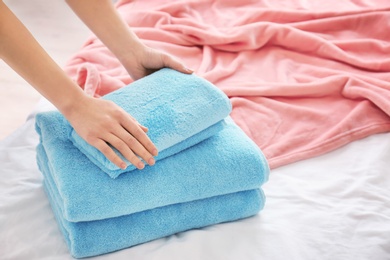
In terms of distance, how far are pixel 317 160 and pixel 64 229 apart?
537 mm

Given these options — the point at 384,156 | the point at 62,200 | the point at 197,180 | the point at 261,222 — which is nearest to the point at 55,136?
the point at 62,200

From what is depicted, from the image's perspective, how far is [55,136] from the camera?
3.36 feet

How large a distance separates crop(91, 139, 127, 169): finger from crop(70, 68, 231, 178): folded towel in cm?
1

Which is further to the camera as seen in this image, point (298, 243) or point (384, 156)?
point (384, 156)

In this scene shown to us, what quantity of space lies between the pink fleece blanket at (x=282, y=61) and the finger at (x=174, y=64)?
0.68 ft

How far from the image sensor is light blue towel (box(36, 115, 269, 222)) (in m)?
0.92

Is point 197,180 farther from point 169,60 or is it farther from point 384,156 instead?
point 384,156

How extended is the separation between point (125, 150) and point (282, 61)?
65cm

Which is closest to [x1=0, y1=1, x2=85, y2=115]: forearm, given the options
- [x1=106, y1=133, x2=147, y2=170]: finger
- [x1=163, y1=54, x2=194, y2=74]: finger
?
[x1=106, y1=133, x2=147, y2=170]: finger

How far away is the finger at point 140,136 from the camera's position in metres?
0.94

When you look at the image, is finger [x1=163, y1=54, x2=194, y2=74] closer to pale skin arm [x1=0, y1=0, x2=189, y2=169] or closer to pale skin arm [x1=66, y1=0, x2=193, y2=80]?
pale skin arm [x1=66, y1=0, x2=193, y2=80]

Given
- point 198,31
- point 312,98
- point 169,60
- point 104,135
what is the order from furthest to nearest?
point 198,31 → point 312,98 → point 169,60 → point 104,135

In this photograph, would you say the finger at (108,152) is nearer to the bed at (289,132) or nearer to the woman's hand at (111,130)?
the woman's hand at (111,130)

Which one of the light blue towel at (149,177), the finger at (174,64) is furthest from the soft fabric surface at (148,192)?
the finger at (174,64)
